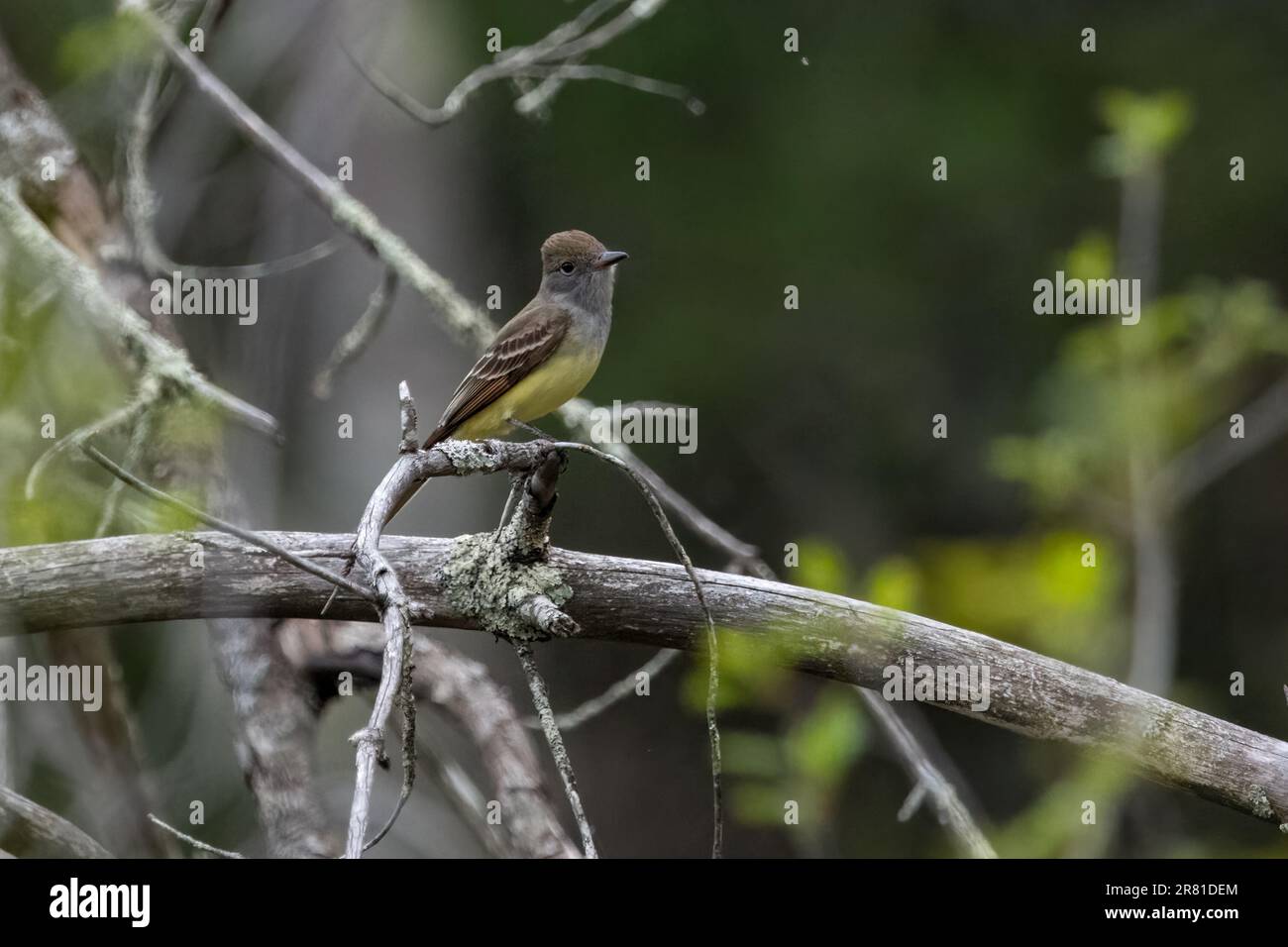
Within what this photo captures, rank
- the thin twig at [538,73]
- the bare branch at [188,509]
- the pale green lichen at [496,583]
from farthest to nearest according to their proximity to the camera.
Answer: the thin twig at [538,73] → the pale green lichen at [496,583] → the bare branch at [188,509]

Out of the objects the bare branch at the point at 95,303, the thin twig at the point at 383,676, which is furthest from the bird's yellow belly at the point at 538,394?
the thin twig at the point at 383,676

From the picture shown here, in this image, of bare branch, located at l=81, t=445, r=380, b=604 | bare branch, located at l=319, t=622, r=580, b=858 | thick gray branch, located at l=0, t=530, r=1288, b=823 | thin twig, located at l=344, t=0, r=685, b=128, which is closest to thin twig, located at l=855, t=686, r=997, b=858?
thick gray branch, located at l=0, t=530, r=1288, b=823

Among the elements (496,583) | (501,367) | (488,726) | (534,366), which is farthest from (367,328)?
(496,583)

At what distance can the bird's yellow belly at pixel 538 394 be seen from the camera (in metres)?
5.57

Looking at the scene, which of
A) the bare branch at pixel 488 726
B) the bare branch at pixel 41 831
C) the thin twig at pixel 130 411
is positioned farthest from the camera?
the bare branch at pixel 488 726

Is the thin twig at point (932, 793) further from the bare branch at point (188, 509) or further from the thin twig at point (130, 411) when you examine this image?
the thin twig at point (130, 411)

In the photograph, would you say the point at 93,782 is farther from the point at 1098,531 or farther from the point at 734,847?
the point at 734,847

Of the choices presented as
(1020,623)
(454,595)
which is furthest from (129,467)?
(1020,623)

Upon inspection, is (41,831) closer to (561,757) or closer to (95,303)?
(561,757)

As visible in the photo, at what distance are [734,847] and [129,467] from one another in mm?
6416

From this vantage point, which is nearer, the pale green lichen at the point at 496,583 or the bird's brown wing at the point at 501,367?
the pale green lichen at the point at 496,583

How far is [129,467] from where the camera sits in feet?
16.3

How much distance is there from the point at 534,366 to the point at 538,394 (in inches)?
8.2

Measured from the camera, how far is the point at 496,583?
152 inches
